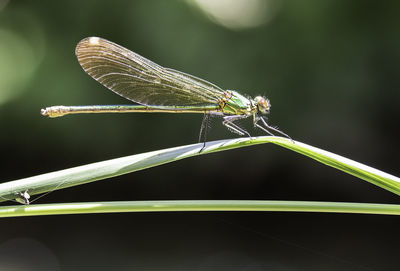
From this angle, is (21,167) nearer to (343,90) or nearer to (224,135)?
(224,135)

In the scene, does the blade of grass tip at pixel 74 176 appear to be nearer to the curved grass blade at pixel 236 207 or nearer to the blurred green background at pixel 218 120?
the curved grass blade at pixel 236 207

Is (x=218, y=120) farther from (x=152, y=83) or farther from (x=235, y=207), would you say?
(x=235, y=207)

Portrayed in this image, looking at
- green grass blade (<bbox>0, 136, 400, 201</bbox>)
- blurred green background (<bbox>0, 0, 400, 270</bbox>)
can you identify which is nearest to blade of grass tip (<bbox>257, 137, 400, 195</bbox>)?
green grass blade (<bbox>0, 136, 400, 201</bbox>)

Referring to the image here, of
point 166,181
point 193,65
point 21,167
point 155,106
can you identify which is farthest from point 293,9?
point 21,167

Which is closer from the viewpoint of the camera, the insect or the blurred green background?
the insect

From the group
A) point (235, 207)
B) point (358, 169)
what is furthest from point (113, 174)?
point (358, 169)

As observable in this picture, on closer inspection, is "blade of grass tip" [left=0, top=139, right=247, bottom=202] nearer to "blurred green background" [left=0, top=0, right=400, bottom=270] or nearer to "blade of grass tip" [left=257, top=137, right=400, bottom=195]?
"blade of grass tip" [left=257, top=137, right=400, bottom=195]

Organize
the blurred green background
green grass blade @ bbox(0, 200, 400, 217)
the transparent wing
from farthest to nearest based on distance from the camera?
the blurred green background → the transparent wing → green grass blade @ bbox(0, 200, 400, 217)
